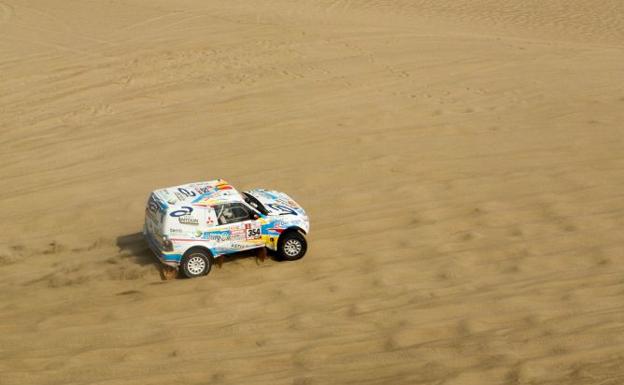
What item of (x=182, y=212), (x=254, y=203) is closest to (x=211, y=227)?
(x=182, y=212)

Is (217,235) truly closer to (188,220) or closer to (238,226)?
(238,226)

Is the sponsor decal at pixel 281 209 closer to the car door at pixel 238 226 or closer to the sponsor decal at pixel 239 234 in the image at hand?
the car door at pixel 238 226

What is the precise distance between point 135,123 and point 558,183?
→ 10102 millimetres

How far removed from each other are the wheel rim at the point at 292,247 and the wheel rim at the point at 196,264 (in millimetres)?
1310

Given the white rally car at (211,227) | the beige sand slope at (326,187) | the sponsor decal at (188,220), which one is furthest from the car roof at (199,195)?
the beige sand slope at (326,187)

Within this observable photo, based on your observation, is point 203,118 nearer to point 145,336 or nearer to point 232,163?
point 232,163

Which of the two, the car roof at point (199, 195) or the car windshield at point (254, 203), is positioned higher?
the car roof at point (199, 195)

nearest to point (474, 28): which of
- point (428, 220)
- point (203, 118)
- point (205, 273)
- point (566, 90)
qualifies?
point (566, 90)

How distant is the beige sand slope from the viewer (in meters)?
10.7

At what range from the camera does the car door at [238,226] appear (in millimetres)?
13359

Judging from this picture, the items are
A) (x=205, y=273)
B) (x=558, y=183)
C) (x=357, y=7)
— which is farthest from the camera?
(x=357, y=7)

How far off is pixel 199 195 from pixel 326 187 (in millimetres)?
3803

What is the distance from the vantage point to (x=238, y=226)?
1338 cm

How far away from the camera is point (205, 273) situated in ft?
43.5
